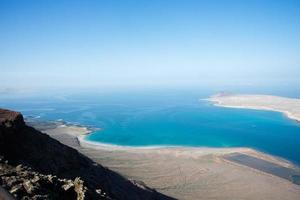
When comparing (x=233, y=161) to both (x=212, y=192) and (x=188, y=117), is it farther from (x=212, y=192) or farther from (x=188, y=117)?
(x=188, y=117)

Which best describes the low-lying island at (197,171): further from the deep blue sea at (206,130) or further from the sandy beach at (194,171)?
the deep blue sea at (206,130)

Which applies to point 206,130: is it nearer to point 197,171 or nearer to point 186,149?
point 186,149

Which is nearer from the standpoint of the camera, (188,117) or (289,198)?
(289,198)

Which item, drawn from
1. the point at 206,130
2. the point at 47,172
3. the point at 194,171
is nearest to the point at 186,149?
the point at 194,171

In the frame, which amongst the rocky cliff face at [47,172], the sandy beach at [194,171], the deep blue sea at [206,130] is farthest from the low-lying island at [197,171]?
the rocky cliff face at [47,172]

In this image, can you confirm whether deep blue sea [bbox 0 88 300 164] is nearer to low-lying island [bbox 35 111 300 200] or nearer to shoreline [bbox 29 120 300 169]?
shoreline [bbox 29 120 300 169]

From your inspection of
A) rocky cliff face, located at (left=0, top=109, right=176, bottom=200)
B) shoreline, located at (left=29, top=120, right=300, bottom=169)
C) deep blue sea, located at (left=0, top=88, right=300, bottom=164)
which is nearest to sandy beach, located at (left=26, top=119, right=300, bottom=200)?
shoreline, located at (left=29, top=120, right=300, bottom=169)

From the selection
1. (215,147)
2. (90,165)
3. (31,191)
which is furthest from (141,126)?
(31,191)
